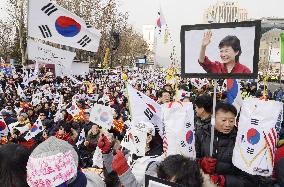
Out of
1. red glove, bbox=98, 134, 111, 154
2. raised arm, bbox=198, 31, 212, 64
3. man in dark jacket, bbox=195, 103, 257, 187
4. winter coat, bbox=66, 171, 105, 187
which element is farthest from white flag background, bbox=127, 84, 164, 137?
winter coat, bbox=66, 171, 105, 187

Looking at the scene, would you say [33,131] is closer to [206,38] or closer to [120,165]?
[206,38]

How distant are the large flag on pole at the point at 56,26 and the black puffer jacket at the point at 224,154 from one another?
287cm

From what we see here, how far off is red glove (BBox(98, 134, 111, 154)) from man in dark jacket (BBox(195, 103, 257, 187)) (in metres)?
0.79

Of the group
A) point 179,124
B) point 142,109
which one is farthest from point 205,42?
point 142,109

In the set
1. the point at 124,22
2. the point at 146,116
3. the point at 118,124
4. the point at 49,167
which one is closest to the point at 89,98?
the point at 118,124

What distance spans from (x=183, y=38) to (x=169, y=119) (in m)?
0.81

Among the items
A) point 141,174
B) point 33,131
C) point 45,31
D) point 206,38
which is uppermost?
point 45,31

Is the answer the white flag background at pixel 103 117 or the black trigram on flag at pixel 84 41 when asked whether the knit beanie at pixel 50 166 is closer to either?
the white flag background at pixel 103 117

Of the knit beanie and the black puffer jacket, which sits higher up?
the knit beanie

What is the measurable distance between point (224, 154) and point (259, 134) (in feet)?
1.65

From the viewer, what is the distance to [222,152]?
3.50 metres

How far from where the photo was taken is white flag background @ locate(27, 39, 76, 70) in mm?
6090

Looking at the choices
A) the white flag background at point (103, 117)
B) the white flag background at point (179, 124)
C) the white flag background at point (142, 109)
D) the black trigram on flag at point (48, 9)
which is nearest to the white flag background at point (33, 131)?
the white flag background at point (103, 117)

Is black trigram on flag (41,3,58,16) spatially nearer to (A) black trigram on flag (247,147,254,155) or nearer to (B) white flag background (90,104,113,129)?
(B) white flag background (90,104,113,129)
